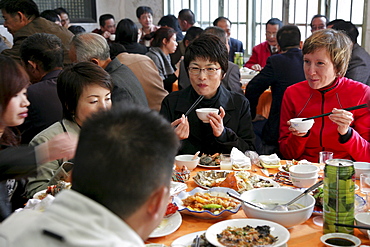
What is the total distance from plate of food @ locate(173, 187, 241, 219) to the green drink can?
0.34 metres

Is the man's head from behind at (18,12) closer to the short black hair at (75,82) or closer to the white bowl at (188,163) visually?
the short black hair at (75,82)


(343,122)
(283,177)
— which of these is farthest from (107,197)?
(343,122)

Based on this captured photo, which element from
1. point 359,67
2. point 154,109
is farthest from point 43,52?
point 359,67

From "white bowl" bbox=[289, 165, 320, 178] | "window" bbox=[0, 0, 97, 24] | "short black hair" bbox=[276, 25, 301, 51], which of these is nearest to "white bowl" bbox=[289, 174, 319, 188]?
"white bowl" bbox=[289, 165, 320, 178]

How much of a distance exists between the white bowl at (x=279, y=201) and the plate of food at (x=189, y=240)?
0.21m

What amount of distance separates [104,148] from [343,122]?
177 centimetres

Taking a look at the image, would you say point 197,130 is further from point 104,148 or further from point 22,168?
point 104,148

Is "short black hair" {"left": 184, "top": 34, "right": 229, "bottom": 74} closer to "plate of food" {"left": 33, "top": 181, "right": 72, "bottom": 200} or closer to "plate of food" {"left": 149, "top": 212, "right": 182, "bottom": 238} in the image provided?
"plate of food" {"left": 33, "top": 181, "right": 72, "bottom": 200}

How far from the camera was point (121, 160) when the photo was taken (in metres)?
0.93

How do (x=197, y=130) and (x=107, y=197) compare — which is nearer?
(x=107, y=197)

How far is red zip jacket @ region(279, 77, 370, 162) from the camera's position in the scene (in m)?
2.68

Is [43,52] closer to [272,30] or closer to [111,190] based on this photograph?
[111,190]

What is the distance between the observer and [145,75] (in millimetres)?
4434

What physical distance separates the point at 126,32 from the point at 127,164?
5.07 metres
